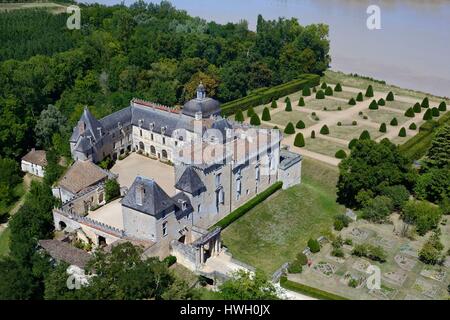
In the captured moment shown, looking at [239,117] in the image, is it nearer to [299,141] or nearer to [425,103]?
[299,141]

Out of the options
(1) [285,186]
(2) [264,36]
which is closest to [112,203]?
(1) [285,186]

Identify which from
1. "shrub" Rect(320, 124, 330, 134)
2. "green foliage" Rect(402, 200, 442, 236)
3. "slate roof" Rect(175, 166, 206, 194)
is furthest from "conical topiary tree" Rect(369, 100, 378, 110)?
"slate roof" Rect(175, 166, 206, 194)

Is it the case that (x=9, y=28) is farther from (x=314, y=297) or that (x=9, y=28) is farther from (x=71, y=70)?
(x=314, y=297)

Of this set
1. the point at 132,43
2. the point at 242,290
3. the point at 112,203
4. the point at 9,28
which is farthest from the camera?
the point at 9,28

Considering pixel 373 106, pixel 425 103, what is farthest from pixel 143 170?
pixel 425 103

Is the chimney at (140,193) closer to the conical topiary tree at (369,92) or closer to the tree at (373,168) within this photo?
the tree at (373,168)

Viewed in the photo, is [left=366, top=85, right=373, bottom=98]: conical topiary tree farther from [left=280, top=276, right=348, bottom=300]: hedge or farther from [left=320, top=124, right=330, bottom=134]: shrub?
[left=280, top=276, right=348, bottom=300]: hedge
